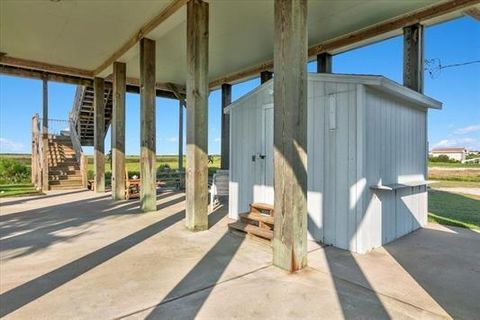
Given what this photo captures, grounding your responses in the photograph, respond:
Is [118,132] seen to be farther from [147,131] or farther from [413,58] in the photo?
[413,58]

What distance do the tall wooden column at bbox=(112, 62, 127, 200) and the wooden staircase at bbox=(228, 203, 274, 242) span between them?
173 inches

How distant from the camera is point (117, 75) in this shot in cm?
757

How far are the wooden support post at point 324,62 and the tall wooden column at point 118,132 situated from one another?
4777 millimetres

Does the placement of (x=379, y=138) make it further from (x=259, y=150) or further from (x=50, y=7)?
(x=50, y=7)

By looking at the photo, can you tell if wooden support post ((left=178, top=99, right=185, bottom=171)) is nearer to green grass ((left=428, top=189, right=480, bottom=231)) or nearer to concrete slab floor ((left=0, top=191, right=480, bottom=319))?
concrete slab floor ((left=0, top=191, right=480, bottom=319))

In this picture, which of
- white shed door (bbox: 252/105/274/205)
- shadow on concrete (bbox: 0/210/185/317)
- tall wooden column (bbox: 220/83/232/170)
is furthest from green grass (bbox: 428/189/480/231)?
tall wooden column (bbox: 220/83/232/170)

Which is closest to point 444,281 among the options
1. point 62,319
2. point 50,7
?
point 62,319

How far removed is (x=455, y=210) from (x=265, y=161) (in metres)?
4.42

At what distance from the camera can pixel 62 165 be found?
10.8 meters

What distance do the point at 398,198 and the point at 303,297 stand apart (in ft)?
8.60

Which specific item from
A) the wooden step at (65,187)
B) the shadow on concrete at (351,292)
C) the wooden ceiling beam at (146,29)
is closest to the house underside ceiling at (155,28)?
the wooden ceiling beam at (146,29)

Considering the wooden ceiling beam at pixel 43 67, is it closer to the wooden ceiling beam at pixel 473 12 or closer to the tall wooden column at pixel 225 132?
the tall wooden column at pixel 225 132

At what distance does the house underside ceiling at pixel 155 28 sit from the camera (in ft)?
16.3

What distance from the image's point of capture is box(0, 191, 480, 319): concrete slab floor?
2.13 metres
